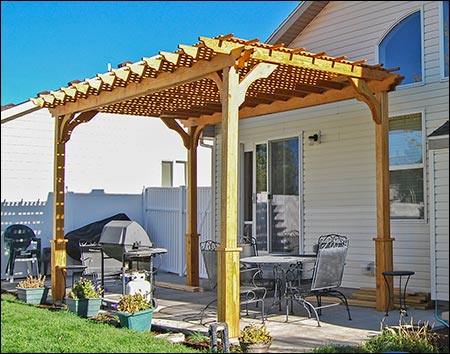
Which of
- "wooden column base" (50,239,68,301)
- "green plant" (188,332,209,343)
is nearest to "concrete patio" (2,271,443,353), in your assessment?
"green plant" (188,332,209,343)

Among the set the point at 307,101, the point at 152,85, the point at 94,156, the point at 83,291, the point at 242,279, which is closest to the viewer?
the point at 152,85

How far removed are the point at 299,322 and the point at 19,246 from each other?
719cm

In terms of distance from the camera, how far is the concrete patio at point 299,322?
6465 millimetres

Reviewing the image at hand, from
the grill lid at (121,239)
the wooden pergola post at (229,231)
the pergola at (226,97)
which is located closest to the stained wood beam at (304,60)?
the pergola at (226,97)

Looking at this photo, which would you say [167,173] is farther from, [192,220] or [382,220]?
[382,220]

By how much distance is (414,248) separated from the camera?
9047 mm

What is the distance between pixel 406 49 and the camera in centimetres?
945

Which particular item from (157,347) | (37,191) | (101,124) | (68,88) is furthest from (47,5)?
(101,124)

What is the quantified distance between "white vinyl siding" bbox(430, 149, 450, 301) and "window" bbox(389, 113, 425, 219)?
0.27 metres

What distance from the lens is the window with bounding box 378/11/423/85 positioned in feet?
30.5

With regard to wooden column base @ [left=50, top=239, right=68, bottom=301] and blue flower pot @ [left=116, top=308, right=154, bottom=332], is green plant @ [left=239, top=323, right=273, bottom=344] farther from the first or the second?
wooden column base @ [left=50, top=239, right=68, bottom=301]

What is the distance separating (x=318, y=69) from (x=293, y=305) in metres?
3.36

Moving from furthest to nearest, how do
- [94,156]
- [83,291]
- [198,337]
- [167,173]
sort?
[167,173] → [94,156] → [83,291] → [198,337]

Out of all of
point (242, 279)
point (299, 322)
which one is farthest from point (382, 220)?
point (242, 279)
